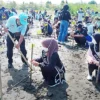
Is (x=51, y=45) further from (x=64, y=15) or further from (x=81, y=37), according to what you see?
(x=64, y=15)

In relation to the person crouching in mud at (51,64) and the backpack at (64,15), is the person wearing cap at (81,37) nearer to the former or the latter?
the backpack at (64,15)

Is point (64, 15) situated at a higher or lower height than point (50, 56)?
higher

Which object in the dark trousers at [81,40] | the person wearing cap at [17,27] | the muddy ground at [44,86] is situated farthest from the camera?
the dark trousers at [81,40]

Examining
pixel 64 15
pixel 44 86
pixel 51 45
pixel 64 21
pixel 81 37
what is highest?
pixel 64 15

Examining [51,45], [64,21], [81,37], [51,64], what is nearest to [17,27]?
[51,45]

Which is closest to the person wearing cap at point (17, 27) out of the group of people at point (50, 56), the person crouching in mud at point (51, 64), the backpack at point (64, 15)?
the group of people at point (50, 56)

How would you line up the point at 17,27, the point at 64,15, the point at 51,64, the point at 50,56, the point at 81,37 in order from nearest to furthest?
the point at 51,64 → the point at 50,56 → the point at 17,27 → the point at 81,37 → the point at 64,15

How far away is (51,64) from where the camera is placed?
5020 millimetres

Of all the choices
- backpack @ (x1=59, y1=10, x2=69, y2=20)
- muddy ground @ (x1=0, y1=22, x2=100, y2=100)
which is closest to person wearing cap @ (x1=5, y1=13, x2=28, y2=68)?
muddy ground @ (x1=0, y1=22, x2=100, y2=100)

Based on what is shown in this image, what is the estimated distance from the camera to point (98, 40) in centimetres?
586

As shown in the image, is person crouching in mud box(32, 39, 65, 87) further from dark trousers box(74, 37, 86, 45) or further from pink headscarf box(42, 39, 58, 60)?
dark trousers box(74, 37, 86, 45)

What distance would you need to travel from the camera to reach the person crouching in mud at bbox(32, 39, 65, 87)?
5.05 metres

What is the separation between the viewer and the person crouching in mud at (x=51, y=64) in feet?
16.6

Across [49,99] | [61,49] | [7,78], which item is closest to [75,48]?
[61,49]
